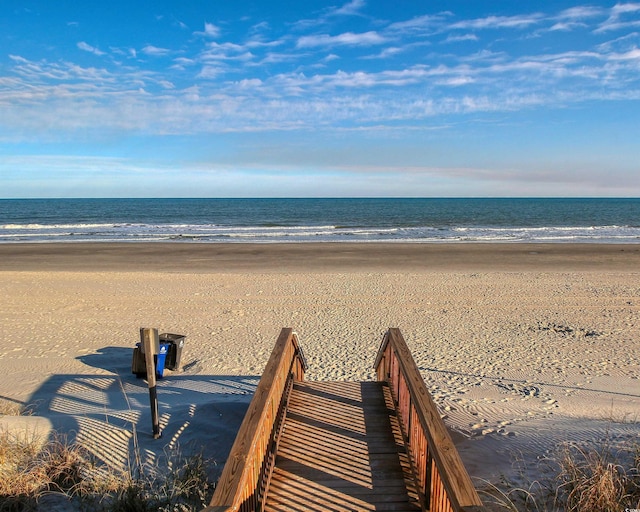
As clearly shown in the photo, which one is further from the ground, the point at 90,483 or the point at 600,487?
the point at 600,487

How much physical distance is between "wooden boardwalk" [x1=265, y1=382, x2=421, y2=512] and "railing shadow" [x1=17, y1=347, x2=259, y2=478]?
2.90 feet

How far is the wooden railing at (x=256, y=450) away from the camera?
9.02ft

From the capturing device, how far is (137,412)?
6.35 metres

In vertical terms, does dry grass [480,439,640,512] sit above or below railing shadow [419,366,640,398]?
above

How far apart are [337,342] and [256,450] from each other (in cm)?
700

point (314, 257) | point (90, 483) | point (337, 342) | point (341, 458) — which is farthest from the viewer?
point (314, 257)

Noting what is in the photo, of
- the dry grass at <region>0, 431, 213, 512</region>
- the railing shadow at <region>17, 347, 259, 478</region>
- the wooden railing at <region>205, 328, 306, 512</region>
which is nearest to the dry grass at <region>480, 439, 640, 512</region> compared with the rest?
the wooden railing at <region>205, 328, 306, 512</region>

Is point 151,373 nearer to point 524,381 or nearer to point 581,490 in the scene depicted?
point 581,490

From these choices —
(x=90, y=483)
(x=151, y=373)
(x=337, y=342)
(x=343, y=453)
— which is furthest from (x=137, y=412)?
(x=337, y=342)

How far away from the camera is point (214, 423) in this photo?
589cm

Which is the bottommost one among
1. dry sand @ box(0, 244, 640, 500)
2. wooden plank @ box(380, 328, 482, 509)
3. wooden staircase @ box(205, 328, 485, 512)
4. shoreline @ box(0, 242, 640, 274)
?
dry sand @ box(0, 244, 640, 500)

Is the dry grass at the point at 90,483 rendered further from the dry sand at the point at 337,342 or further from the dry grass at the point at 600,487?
the dry grass at the point at 600,487

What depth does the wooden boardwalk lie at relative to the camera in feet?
12.5

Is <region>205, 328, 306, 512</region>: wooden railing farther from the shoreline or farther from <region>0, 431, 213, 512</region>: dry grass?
the shoreline
